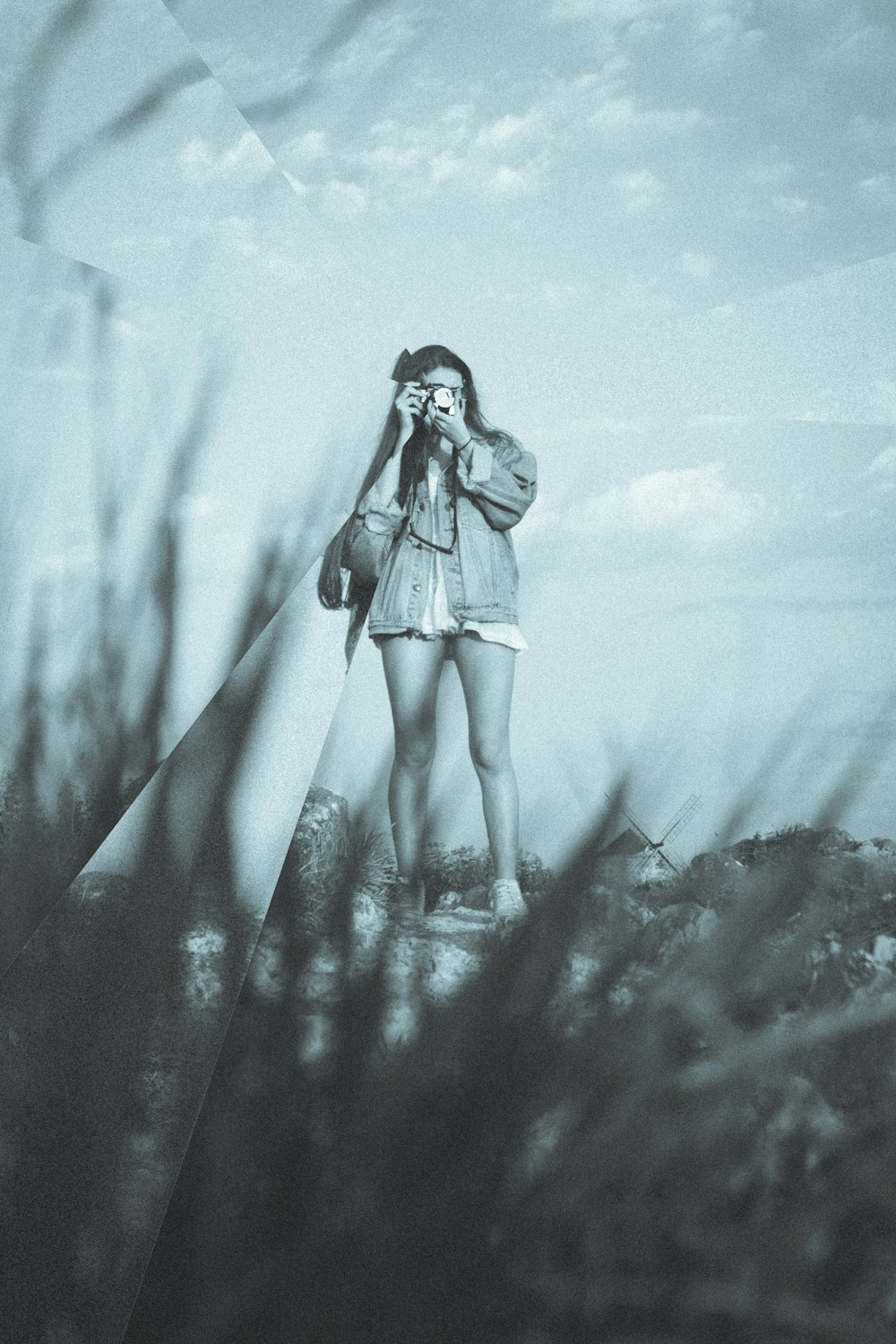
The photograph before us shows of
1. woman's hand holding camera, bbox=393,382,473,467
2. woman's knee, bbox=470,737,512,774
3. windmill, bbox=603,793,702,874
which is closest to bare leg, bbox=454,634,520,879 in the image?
woman's knee, bbox=470,737,512,774

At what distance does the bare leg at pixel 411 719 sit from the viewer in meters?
1.39

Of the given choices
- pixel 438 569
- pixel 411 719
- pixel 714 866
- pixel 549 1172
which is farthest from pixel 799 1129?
pixel 438 569

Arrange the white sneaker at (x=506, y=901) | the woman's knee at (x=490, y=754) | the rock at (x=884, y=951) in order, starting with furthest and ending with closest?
the woman's knee at (x=490, y=754)
the white sneaker at (x=506, y=901)
the rock at (x=884, y=951)

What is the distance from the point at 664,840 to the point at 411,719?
1.16 feet

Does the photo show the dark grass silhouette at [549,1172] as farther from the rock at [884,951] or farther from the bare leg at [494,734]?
the bare leg at [494,734]

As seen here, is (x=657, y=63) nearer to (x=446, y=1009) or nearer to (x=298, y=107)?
(x=298, y=107)

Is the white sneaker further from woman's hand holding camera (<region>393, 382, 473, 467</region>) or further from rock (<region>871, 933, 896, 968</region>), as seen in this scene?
woman's hand holding camera (<region>393, 382, 473, 467</region>)

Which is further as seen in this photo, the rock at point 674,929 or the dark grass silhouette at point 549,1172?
the rock at point 674,929

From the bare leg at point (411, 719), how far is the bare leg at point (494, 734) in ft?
0.14

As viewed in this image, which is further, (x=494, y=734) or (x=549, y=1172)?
(x=494, y=734)

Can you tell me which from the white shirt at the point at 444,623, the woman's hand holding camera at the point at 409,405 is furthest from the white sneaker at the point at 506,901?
the woman's hand holding camera at the point at 409,405

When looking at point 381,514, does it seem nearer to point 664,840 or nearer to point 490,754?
point 490,754

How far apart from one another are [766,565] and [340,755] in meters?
0.64

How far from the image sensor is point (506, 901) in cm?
128
